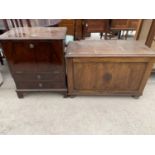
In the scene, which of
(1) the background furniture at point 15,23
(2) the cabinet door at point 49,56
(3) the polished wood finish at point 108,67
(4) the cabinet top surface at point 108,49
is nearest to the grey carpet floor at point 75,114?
(3) the polished wood finish at point 108,67

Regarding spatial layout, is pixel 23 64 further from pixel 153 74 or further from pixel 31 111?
pixel 153 74

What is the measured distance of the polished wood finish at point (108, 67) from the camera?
1342 mm

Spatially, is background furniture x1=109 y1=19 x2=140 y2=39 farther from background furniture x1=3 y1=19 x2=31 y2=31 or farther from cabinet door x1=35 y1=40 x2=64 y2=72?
cabinet door x1=35 y1=40 x2=64 y2=72

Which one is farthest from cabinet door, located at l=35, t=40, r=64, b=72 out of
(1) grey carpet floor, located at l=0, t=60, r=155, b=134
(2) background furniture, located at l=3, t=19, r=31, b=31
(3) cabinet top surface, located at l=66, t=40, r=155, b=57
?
(2) background furniture, located at l=3, t=19, r=31, b=31

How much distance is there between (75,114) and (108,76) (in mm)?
580

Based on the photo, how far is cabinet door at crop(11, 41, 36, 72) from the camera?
1.29 meters

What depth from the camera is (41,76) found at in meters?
1.51

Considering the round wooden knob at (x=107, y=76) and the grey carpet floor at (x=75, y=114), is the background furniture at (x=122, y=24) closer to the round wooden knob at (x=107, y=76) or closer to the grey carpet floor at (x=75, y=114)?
the grey carpet floor at (x=75, y=114)

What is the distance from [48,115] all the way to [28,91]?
0.42m

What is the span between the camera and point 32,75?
1.51m

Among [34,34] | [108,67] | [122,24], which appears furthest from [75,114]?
[122,24]

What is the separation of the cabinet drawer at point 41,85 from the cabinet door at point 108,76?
0.20 m
